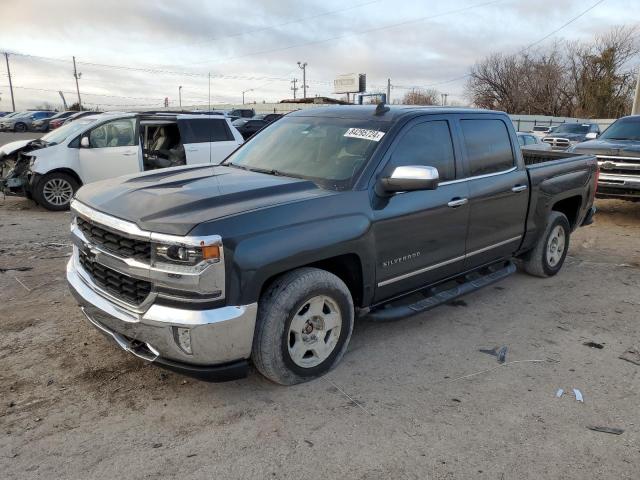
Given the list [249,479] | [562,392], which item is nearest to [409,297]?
[562,392]

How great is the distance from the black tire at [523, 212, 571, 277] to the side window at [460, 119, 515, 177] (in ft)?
3.76

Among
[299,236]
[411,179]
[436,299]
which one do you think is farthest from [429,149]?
[299,236]

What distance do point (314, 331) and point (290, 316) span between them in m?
0.34

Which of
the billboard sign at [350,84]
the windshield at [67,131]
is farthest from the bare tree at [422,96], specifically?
the windshield at [67,131]

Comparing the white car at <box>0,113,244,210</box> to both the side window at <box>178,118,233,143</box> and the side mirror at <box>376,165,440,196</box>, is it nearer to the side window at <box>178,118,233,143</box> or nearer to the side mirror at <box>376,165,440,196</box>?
the side window at <box>178,118,233,143</box>

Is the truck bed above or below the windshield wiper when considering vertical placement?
below

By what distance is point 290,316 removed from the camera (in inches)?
128

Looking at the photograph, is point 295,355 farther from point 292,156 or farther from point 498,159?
point 498,159

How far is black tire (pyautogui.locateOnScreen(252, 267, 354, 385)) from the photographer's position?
3.18 metres

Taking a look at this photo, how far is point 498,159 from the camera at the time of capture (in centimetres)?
489

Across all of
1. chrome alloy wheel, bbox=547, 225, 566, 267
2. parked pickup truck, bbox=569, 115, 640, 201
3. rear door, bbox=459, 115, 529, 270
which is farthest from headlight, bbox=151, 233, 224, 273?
parked pickup truck, bbox=569, 115, 640, 201

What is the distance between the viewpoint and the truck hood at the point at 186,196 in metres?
3.03

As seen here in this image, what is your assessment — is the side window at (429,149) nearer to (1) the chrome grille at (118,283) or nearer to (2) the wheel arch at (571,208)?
(1) the chrome grille at (118,283)

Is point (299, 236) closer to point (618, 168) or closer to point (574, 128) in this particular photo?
point (618, 168)
